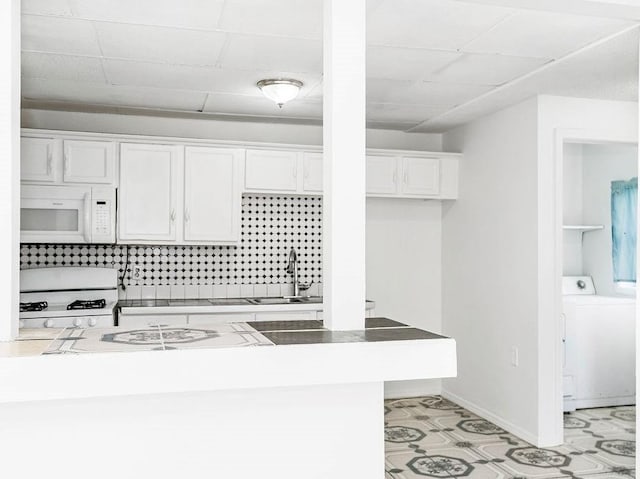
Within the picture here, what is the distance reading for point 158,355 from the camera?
1.71 meters

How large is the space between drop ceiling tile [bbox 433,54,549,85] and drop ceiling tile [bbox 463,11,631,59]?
0.10 meters

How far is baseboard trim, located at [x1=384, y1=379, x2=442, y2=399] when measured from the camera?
5438 millimetres

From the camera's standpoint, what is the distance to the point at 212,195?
4.77 m

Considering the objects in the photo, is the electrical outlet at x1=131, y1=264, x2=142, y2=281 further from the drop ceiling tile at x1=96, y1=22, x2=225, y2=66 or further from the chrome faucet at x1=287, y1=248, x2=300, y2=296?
the drop ceiling tile at x1=96, y1=22, x2=225, y2=66

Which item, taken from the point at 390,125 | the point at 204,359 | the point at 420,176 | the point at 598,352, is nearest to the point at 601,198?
the point at 598,352

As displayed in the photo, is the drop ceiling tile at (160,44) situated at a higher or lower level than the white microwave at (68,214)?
higher

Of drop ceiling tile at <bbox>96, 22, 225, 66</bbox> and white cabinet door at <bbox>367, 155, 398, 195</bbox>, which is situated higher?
drop ceiling tile at <bbox>96, 22, 225, 66</bbox>

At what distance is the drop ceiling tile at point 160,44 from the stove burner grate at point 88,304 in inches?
69.0

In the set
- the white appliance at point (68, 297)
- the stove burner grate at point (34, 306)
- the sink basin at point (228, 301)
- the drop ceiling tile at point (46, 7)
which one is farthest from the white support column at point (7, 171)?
the sink basin at point (228, 301)

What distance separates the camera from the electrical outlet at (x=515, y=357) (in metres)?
4.46

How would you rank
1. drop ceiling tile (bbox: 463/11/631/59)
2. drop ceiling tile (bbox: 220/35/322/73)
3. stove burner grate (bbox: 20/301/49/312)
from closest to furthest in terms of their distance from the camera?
drop ceiling tile (bbox: 463/11/631/59) → drop ceiling tile (bbox: 220/35/322/73) → stove burner grate (bbox: 20/301/49/312)

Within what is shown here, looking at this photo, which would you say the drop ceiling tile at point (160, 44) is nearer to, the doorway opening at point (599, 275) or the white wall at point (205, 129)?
the white wall at point (205, 129)

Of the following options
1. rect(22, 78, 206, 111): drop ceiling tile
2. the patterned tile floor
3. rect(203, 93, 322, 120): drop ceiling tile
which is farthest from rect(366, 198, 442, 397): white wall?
rect(22, 78, 206, 111): drop ceiling tile

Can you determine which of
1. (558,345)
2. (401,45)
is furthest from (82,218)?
(558,345)
